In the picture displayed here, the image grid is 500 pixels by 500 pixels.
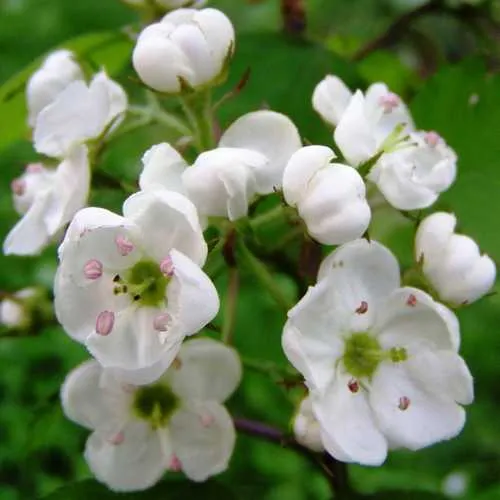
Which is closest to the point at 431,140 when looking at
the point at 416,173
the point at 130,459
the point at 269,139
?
the point at 416,173

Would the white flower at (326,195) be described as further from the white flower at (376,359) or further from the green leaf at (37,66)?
the green leaf at (37,66)

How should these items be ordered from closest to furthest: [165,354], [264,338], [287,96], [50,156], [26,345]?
1. [165,354]
2. [50,156]
3. [287,96]
4. [264,338]
5. [26,345]

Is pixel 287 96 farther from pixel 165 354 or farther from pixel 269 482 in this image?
pixel 269 482

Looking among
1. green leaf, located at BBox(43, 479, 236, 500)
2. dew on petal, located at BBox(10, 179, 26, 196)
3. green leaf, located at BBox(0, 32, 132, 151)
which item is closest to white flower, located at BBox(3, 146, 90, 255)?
dew on petal, located at BBox(10, 179, 26, 196)

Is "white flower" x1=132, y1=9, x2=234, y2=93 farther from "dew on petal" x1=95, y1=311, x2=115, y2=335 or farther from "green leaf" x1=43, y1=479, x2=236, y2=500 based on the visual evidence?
"green leaf" x1=43, y1=479, x2=236, y2=500

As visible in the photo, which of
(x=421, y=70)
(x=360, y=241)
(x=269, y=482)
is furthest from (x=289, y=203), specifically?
(x=269, y=482)

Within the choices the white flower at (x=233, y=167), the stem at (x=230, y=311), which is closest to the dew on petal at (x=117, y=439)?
the stem at (x=230, y=311)
